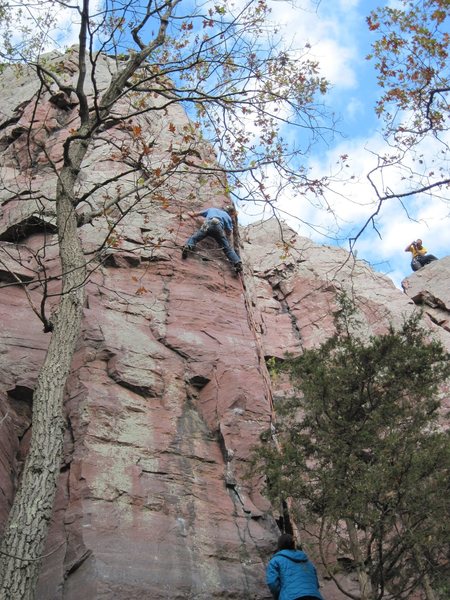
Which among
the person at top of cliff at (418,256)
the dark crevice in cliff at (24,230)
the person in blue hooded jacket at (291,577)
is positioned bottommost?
the person in blue hooded jacket at (291,577)

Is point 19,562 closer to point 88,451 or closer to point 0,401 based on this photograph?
point 88,451

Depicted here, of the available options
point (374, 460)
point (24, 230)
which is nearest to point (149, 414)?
point (374, 460)

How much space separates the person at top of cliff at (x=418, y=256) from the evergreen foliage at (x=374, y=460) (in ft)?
54.7

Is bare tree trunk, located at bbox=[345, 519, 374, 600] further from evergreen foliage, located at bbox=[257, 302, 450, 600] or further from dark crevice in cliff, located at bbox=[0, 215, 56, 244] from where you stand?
dark crevice in cliff, located at bbox=[0, 215, 56, 244]

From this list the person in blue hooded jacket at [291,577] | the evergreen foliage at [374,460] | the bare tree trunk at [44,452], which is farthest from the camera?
the evergreen foliage at [374,460]

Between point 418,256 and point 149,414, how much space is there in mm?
19030

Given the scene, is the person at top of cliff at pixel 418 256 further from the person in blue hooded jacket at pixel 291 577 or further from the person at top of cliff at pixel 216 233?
the person in blue hooded jacket at pixel 291 577

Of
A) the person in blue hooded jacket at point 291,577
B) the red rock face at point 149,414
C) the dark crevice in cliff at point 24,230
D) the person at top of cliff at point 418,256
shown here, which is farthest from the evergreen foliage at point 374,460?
the person at top of cliff at point 418,256

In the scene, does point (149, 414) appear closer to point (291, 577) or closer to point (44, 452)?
point (44, 452)

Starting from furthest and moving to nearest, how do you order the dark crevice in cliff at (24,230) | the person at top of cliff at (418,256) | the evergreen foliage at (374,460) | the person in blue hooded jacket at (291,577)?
the person at top of cliff at (418,256), the dark crevice in cliff at (24,230), the evergreen foliage at (374,460), the person in blue hooded jacket at (291,577)

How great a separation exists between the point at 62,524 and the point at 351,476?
12.0ft

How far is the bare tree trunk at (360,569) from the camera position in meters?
8.66

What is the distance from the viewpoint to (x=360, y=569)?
8.84 m

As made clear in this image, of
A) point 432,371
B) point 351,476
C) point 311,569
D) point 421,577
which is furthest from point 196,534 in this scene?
point 432,371
